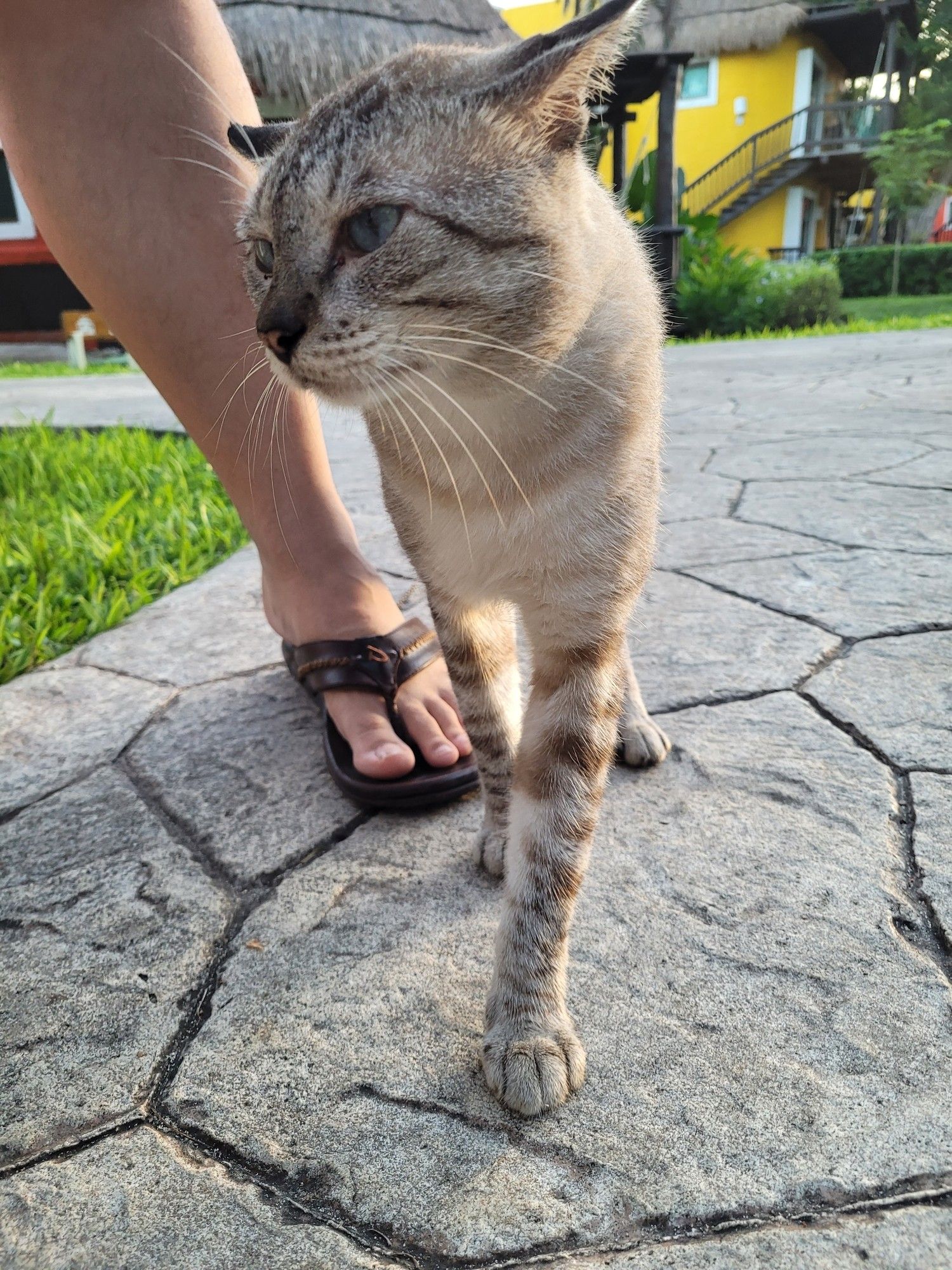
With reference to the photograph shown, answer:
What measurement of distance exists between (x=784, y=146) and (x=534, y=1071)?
68.6 ft

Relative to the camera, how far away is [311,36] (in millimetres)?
8766

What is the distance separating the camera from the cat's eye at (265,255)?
45.7 inches

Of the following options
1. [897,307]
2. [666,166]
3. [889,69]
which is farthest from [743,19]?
[666,166]

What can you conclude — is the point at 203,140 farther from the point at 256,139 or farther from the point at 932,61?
the point at 932,61

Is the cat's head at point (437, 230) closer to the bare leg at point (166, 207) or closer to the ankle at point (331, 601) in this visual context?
the bare leg at point (166, 207)

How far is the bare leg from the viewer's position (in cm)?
154

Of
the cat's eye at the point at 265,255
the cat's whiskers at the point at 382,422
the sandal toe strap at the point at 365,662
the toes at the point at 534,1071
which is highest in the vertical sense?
the cat's eye at the point at 265,255

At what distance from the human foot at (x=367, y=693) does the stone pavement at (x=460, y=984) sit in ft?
0.35

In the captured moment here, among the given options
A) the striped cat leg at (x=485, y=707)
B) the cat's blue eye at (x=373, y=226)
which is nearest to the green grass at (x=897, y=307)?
the striped cat leg at (x=485, y=707)

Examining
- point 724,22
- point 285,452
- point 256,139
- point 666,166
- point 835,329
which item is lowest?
point 835,329

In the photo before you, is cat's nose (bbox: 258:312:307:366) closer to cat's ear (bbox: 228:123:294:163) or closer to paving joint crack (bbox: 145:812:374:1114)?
cat's ear (bbox: 228:123:294:163)

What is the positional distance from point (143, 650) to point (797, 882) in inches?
63.8

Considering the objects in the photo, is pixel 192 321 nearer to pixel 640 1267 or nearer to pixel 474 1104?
pixel 474 1104

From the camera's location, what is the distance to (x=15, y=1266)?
2.78 ft
